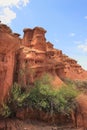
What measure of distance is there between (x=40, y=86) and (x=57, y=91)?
143 centimetres

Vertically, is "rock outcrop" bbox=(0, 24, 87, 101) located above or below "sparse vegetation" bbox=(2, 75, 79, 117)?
above

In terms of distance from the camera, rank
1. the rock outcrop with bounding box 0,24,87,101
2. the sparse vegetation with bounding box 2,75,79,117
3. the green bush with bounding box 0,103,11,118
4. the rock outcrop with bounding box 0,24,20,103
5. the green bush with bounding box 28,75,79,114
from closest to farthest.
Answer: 1. the rock outcrop with bounding box 0,24,20,103
2. the green bush with bounding box 0,103,11,118
3. the rock outcrop with bounding box 0,24,87,101
4. the sparse vegetation with bounding box 2,75,79,117
5. the green bush with bounding box 28,75,79,114

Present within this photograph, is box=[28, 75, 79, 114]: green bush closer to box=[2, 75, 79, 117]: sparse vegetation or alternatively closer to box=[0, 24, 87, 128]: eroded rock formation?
box=[2, 75, 79, 117]: sparse vegetation

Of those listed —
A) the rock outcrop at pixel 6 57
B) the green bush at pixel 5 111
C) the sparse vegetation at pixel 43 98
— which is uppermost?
the rock outcrop at pixel 6 57

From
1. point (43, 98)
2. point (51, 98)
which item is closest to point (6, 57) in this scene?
point (43, 98)

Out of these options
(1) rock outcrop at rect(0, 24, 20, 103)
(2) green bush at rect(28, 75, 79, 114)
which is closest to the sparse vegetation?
(2) green bush at rect(28, 75, 79, 114)

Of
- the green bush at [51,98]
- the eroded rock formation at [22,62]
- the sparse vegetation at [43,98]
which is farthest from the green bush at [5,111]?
the green bush at [51,98]

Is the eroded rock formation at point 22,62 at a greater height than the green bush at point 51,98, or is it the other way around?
the eroded rock formation at point 22,62

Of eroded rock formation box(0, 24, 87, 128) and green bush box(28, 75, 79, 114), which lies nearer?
eroded rock formation box(0, 24, 87, 128)

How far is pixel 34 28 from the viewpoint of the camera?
31.6 meters

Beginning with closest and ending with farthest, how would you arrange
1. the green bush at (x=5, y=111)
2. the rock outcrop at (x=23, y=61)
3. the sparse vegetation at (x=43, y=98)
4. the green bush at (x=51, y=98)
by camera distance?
the green bush at (x=5, y=111) → the rock outcrop at (x=23, y=61) → the sparse vegetation at (x=43, y=98) → the green bush at (x=51, y=98)

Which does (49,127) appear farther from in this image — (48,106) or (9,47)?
(9,47)

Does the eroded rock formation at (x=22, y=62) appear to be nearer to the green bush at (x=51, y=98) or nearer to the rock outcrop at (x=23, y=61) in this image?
the rock outcrop at (x=23, y=61)

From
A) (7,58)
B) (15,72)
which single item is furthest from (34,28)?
(7,58)
